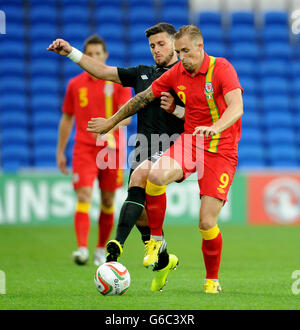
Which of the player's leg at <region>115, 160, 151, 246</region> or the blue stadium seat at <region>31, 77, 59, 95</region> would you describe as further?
the blue stadium seat at <region>31, 77, 59, 95</region>

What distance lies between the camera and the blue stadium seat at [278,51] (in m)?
16.2

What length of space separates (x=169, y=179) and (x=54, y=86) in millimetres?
10030

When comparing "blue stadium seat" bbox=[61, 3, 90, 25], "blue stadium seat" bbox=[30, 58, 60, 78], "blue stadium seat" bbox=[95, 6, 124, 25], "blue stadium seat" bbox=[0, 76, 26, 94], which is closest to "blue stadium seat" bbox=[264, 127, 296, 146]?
"blue stadium seat" bbox=[95, 6, 124, 25]

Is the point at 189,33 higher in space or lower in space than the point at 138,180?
higher

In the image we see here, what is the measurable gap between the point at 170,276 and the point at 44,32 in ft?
33.7

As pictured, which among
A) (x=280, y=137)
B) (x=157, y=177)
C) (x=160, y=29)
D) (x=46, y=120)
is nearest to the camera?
(x=157, y=177)

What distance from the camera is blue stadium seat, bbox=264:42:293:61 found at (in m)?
16.2

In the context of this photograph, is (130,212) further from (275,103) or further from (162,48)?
(275,103)

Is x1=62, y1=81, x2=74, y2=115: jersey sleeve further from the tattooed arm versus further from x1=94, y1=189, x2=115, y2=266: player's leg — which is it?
the tattooed arm

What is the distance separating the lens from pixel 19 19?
16.0 m

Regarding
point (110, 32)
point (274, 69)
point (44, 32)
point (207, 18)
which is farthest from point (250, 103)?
point (44, 32)

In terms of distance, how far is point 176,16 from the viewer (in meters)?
16.1

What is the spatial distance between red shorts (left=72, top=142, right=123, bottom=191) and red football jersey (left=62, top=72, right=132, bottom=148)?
0.10 meters
